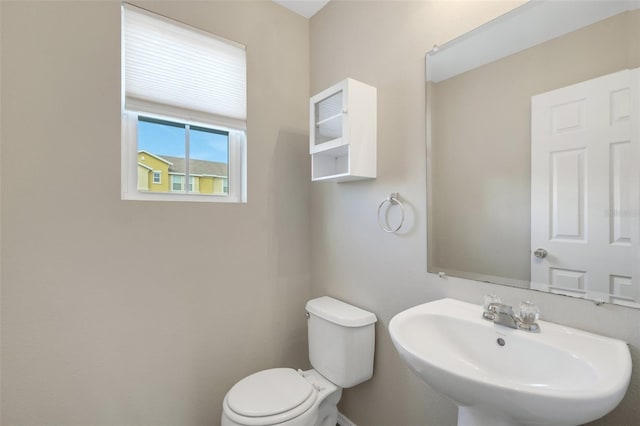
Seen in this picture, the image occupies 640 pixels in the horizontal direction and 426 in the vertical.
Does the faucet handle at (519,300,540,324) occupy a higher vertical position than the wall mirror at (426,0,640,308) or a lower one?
lower

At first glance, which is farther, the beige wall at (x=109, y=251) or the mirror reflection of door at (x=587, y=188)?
the beige wall at (x=109, y=251)

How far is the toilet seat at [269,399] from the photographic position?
1.14 meters

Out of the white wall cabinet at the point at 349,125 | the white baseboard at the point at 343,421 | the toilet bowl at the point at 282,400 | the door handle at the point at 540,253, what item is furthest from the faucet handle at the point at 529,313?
the white baseboard at the point at 343,421

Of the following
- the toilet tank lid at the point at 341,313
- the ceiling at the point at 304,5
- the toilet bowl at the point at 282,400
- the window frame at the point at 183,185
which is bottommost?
the toilet bowl at the point at 282,400

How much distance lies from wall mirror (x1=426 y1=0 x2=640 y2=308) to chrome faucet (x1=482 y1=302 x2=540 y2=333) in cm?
10

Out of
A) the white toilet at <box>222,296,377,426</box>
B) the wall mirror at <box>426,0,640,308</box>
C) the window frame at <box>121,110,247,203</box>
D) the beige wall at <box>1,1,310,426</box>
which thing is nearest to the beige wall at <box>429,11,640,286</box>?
the wall mirror at <box>426,0,640,308</box>

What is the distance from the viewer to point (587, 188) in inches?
33.1

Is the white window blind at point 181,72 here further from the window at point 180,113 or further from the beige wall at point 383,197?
the beige wall at point 383,197

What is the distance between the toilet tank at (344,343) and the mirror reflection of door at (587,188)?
0.76 metres

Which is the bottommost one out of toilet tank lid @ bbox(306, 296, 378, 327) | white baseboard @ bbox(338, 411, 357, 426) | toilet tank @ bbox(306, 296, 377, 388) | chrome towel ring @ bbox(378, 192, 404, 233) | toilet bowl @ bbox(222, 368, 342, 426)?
white baseboard @ bbox(338, 411, 357, 426)

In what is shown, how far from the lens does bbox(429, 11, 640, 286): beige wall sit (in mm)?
851

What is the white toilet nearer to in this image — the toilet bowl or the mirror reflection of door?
the toilet bowl

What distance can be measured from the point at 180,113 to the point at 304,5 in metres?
1.04

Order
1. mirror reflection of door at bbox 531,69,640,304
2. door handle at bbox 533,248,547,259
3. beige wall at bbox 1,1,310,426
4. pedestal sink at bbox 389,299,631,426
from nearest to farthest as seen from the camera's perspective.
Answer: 1. pedestal sink at bbox 389,299,631,426
2. mirror reflection of door at bbox 531,69,640,304
3. door handle at bbox 533,248,547,259
4. beige wall at bbox 1,1,310,426
